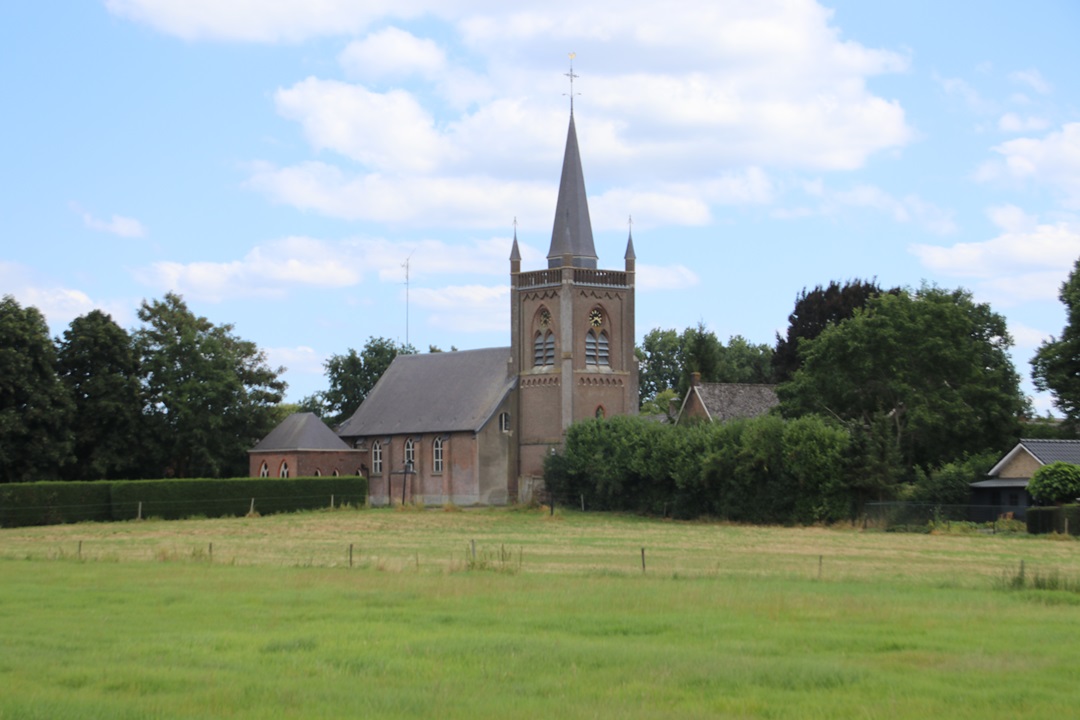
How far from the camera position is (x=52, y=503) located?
2135 inches

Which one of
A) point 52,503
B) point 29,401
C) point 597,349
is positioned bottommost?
point 52,503

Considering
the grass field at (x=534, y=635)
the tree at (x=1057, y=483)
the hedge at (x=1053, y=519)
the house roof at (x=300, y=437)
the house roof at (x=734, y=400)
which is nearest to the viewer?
the grass field at (x=534, y=635)

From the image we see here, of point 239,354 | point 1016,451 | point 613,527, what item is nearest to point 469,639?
point 613,527

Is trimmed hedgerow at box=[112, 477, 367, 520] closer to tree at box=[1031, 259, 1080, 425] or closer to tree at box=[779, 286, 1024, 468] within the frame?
tree at box=[779, 286, 1024, 468]

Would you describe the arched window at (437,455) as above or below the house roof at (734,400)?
below

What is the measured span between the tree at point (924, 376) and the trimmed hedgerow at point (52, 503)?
108 feet

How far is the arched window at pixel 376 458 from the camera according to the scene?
78562 mm

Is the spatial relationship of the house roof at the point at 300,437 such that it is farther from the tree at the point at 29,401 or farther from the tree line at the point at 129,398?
the tree at the point at 29,401

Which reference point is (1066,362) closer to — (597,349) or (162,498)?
(597,349)

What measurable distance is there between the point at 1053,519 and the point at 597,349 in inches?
1351

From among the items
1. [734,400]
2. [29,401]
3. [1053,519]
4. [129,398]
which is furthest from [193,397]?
[1053,519]

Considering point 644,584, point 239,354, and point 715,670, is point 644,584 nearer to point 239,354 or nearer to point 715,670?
point 715,670

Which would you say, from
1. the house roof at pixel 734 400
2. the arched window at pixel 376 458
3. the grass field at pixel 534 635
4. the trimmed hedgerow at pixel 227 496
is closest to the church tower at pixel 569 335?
the house roof at pixel 734 400

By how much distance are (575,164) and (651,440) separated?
2060cm
